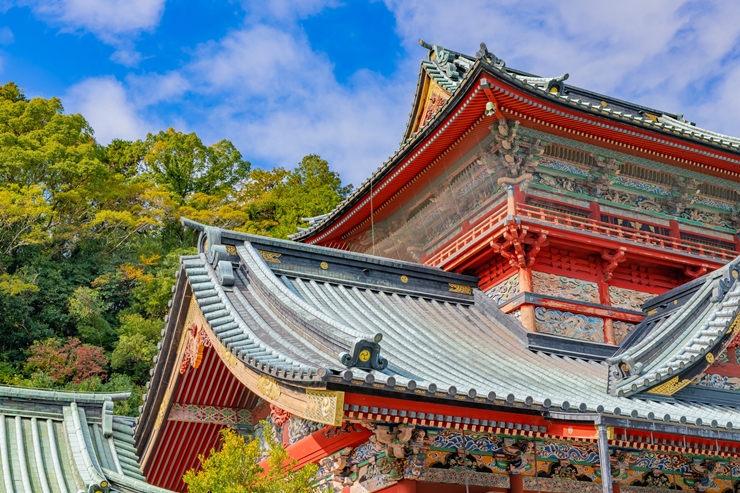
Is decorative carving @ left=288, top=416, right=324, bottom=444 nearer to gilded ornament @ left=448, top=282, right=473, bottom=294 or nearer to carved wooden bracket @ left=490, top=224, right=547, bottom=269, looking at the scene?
gilded ornament @ left=448, top=282, right=473, bottom=294

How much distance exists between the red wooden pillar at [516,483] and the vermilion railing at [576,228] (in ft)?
16.9

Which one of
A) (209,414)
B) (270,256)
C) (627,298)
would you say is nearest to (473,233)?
(627,298)

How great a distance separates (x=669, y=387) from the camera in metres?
11.1

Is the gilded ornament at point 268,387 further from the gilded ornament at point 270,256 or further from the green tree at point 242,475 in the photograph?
the gilded ornament at point 270,256

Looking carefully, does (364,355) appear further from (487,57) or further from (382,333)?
(487,57)

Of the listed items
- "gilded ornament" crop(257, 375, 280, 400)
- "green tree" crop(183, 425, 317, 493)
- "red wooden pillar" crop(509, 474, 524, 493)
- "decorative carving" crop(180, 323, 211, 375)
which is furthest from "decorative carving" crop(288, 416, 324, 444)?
"green tree" crop(183, 425, 317, 493)

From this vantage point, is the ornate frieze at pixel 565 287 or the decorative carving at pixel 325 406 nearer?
the decorative carving at pixel 325 406

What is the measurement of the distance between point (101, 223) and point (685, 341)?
32.4m

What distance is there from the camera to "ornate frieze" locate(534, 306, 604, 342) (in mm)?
13828

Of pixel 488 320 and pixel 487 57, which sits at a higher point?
pixel 487 57

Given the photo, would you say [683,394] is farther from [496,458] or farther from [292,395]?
[292,395]

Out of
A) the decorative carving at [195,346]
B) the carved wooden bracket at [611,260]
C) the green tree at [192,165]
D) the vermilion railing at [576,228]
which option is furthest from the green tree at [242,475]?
the green tree at [192,165]

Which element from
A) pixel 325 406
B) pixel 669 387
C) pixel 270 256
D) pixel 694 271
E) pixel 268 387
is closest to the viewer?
pixel 325 406

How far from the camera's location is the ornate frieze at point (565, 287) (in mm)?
14258
